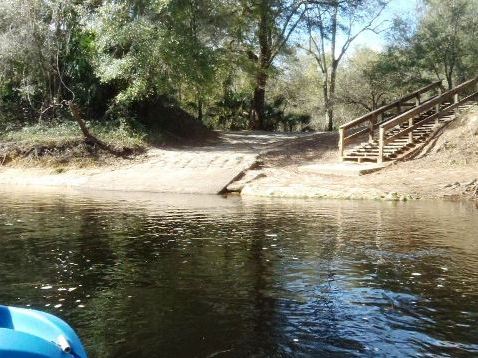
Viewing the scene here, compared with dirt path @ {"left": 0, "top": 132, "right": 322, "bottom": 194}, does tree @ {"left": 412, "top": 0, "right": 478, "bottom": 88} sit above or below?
above

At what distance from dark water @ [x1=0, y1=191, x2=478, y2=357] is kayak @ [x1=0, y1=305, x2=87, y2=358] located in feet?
5.00

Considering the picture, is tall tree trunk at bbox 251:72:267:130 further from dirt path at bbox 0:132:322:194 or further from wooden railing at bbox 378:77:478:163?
wooden railing at bbox 378:77:478:163

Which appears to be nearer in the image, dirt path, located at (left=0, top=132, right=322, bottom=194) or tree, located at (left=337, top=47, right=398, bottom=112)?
dirt path, located at (left=0, top=132, right=322, bottom=194)

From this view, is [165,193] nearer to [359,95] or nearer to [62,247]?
[62,247]

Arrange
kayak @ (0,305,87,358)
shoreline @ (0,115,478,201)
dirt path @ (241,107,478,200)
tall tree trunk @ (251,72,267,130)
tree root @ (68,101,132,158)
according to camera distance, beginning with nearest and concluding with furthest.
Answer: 1. kayak @ (0,305,87,358)
2. dirt path @ (241,107,478,200)
3. shoreline @ (0,115,478,201)
4. tree root @ (68,101,132,158)
5. tall tree trunk @ (251,72,267,130)

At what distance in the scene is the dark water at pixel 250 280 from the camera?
4875 mm

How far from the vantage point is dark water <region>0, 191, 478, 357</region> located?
488 centimetres


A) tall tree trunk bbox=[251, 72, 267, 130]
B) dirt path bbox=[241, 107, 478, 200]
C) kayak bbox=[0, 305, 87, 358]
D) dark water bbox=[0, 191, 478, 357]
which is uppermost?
tall tree trunk bbox=[251, 72, 267, 130]

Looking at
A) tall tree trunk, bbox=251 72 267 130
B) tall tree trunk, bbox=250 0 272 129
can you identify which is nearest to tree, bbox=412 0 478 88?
tall tree trunk, bbox=250 0 272 129

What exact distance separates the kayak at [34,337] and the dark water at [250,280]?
1.52 m

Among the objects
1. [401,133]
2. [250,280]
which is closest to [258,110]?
[401,133]

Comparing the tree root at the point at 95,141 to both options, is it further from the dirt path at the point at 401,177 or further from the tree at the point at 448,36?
the tree at the point at 448,36

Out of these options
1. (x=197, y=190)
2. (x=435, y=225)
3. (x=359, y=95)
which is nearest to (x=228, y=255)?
(x=435, y=225)

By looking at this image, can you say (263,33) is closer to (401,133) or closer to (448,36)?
(448,36)
